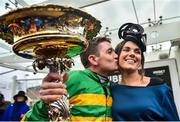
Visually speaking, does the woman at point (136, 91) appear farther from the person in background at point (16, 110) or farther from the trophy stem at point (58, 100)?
the person in background at point (16, 110)

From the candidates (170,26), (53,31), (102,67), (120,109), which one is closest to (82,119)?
(120,109)

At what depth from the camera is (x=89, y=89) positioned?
1.01m

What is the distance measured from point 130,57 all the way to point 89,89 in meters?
0.21

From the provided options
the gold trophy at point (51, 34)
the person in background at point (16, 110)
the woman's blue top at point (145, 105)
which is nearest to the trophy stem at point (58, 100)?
the gold trophy at point (51, 34)

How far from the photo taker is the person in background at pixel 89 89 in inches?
27.1

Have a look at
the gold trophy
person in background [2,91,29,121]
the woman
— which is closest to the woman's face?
the woman

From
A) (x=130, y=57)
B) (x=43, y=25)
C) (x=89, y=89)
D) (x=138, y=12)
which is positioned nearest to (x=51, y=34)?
(x=43, y=25)

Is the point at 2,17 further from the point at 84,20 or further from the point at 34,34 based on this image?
the point at 84,20

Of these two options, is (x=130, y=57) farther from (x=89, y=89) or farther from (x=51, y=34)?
(x=51, y=34)

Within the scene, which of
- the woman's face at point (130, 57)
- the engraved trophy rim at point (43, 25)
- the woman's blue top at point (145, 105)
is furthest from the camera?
the woman's face at point (130, 57)

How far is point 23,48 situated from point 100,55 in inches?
20.5

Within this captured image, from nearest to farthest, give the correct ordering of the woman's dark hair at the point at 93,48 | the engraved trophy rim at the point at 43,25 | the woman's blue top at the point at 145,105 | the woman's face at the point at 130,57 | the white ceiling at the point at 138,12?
the engraved trophy rim at the point at 43,25
the woman's blue top at the point at 145,105
the woman's face at the point at 130,57
the woman's dark hair at the point at 93,48
the white ceiling at the point at 138,12

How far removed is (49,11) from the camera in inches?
25.8

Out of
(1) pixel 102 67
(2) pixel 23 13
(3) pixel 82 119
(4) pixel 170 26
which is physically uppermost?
(4) pixel 170 26
